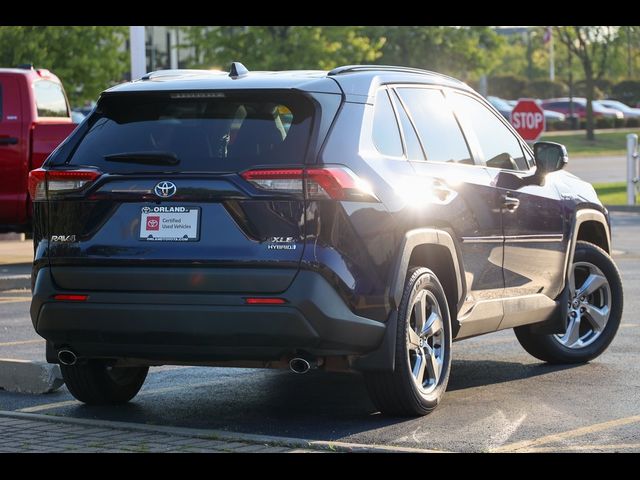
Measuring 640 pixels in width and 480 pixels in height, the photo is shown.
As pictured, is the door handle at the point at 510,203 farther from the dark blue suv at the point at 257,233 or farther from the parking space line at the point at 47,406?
the parking space line at the point at 47,406

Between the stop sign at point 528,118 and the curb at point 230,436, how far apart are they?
60.2 feet

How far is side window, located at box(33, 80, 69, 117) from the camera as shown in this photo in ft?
55.0

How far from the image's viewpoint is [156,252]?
22.5 ft

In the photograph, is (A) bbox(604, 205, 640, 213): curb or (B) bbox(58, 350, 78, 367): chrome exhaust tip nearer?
(B) bbox(58, 350, 78, 367): chrome exhaust tip

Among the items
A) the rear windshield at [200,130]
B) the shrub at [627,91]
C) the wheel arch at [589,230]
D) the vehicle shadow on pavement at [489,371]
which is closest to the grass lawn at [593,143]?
the shrub at [627,91]

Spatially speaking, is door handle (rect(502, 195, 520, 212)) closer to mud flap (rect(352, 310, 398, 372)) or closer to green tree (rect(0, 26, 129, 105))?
mud flap (rect(352, 310, 398, 372))

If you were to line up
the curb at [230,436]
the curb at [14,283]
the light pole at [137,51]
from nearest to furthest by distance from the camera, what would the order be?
the curb at [230,436] < the curb at [14,283] < the light pole at [137,51]

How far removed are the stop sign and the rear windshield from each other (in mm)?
18069

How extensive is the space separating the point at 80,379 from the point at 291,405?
1.16 m

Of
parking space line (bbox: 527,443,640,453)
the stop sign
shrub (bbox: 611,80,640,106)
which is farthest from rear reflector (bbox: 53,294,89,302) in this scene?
shrub (bbox: 611,80,640,106)

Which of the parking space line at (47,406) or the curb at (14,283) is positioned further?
the curb at (14,283)

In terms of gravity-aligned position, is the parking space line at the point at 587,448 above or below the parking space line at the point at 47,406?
above

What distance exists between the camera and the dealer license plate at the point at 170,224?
6.84 m
